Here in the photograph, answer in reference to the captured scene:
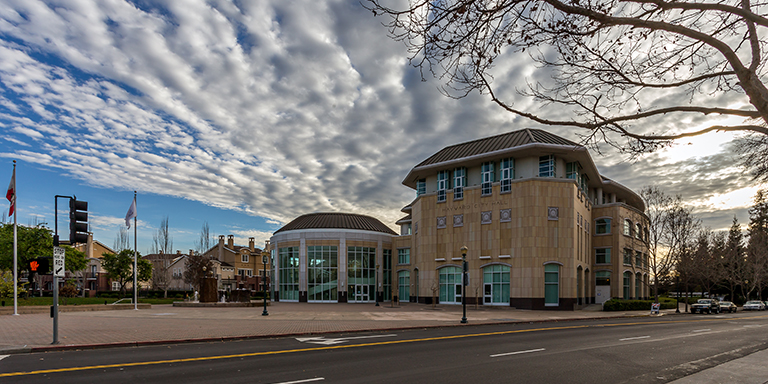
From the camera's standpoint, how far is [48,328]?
1884cm

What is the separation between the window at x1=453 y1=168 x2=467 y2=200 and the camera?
45094mm

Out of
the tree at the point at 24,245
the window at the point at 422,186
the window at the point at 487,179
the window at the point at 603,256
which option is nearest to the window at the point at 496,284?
the window at the point at 487,179

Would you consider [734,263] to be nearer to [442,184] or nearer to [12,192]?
[442,184]

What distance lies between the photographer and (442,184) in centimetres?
4691

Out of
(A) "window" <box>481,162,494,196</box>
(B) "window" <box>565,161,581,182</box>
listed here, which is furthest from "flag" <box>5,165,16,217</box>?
(B) "window" <box>565,161,581,182</box>

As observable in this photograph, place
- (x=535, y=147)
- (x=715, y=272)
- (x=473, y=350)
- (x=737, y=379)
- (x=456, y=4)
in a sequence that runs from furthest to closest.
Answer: (x=715, y=272) → (x=535, y=147) → (x=473, y=350) → (x=737, y=379) → (x=456, y=4)

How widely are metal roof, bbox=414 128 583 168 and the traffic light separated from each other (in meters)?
33.6

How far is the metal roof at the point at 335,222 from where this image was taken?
57737mm

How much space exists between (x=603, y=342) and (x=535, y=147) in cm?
2627

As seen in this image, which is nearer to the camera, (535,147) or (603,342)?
(603,342)

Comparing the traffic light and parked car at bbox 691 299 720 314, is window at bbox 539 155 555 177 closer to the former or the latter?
parked car at bbox 691 299 720 314

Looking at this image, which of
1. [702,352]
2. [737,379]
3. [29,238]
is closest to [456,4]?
[737,379]

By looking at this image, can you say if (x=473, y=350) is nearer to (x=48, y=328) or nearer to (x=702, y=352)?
(x=702, y=352)

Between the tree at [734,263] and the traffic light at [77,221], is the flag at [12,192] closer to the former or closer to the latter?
the traffic light at [77,221]
